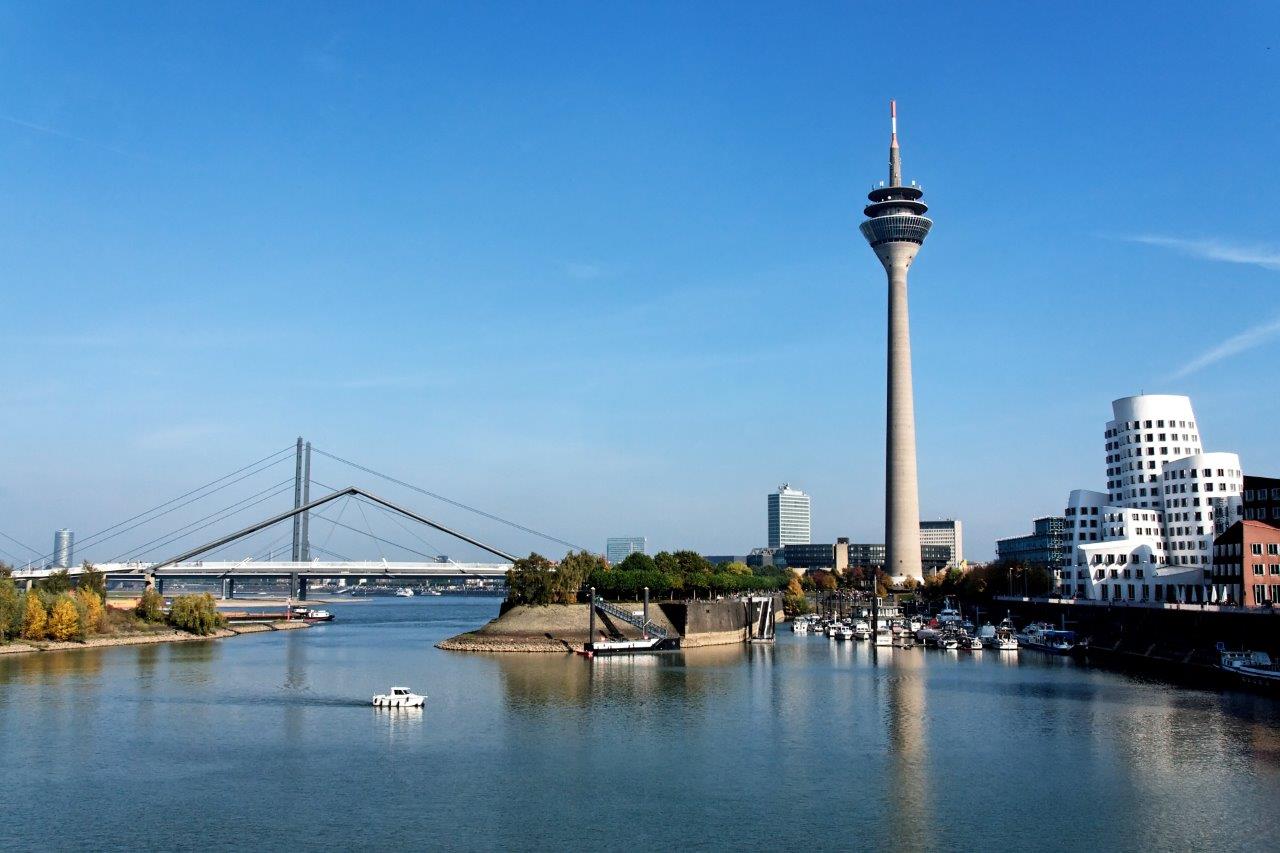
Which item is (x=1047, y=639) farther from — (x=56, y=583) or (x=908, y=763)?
(x=56, y=583)

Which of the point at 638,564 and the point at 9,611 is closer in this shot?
the point at 9,611

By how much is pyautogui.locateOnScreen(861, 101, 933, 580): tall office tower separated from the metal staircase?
51798mm

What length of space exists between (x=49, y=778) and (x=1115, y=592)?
6687 centimetres

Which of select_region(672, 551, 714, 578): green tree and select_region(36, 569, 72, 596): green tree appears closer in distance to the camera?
select_region(36, 569, 72, 596): green tree

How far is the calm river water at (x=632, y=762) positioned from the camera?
77.1 ft

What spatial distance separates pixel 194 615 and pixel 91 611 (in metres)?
10.5

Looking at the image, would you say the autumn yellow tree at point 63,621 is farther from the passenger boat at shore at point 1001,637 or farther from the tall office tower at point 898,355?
the tall office tower at point 898,355

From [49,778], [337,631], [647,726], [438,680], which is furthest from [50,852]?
[337,631]

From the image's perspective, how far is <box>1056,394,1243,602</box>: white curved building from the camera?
246ft

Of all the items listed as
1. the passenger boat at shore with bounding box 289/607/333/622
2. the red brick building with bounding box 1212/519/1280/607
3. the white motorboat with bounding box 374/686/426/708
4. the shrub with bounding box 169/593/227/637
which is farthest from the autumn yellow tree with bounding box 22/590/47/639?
the red brick building with bounding box 1212/519/1280/607

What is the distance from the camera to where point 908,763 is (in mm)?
30406

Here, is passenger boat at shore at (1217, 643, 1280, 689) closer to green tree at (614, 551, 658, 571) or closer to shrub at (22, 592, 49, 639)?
green tree at (614, 551, 658, 571)

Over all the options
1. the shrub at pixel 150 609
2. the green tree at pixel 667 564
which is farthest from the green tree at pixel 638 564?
the shrub at pixel 150 609

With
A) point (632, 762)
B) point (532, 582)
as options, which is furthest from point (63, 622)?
point (632, 762)
